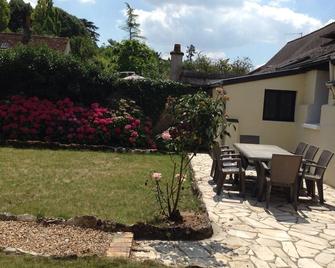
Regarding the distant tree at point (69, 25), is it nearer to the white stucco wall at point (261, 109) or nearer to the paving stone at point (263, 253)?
the white stucco wall at point (261, 109)

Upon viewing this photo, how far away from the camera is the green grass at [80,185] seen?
23.6ft

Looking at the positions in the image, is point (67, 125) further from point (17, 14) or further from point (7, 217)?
point (17, 14)

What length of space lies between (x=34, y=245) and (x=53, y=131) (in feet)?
35.6

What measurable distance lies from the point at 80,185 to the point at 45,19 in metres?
45.9

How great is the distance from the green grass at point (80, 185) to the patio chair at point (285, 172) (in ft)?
5.28

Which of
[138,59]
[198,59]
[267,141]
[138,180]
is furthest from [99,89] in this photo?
[198,59]

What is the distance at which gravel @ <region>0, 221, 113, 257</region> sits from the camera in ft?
17.3

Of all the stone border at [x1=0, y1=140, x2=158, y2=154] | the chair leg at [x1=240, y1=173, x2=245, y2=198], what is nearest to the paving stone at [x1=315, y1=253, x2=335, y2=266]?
the chair leg at [x1=240, y1=173, x2=245, y2=198]

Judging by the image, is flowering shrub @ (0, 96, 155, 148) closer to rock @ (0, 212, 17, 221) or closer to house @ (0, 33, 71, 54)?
rock @ (0, 212, 17, 221)

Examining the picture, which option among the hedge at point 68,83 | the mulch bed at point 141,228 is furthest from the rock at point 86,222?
the hedge at point 68,83

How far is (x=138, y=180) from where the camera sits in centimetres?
1005

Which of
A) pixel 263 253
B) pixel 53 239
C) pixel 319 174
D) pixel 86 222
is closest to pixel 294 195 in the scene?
pixel 319 174

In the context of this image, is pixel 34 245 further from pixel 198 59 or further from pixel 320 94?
pixel 198 59

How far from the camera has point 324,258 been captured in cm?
563
